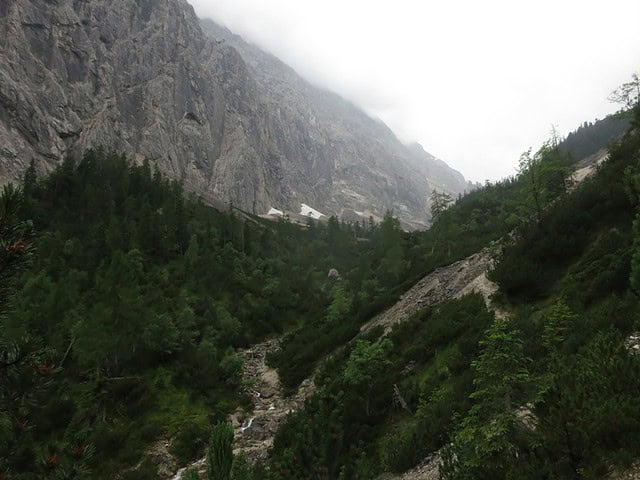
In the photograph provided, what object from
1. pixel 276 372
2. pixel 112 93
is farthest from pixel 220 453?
pixel 112 93

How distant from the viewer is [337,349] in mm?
32219

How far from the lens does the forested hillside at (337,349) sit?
23.7 ft

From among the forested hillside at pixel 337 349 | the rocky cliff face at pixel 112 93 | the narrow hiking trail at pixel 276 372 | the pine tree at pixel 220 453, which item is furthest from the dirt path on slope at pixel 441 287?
the rocky cliff face at pixel 112 93

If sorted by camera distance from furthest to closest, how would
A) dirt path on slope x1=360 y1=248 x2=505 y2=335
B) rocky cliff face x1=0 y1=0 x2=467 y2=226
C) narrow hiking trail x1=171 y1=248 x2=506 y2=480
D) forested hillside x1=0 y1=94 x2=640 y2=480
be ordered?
rocky cliff face x1=0 y1=0 x2=467 y2=226
dirt path on slope x1=360 y1=248 x2=505 y2=335
narrow hiking trail x1=171 y1=248 x2=506 y2=480
forested hillside x1=0 y1=94 x2=640 y2=480

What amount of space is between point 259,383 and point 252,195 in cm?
17087

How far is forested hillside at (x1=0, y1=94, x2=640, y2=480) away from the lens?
7.23 metres

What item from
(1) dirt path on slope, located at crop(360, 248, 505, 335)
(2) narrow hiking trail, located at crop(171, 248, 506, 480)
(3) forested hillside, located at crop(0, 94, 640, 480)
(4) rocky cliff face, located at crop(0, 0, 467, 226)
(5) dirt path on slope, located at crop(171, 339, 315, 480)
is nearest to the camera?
(3) forested hillside, located at crop(0, 94, 640, 480)

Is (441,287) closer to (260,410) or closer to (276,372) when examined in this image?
(276,372)

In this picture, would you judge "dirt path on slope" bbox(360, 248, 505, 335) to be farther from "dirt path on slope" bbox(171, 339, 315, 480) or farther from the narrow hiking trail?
"dirt path on slope" bbox(171, 339, 315, 480)

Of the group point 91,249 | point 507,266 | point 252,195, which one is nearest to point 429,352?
point 507,266

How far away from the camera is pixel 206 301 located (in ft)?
145

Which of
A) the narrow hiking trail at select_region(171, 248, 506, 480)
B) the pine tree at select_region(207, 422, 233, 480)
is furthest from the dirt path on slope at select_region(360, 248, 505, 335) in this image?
the pine tree at select_region(207, 422, 233, 480)

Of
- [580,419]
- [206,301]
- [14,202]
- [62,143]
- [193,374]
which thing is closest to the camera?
[14,202]

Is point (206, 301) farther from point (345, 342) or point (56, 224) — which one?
point (56, 224)
